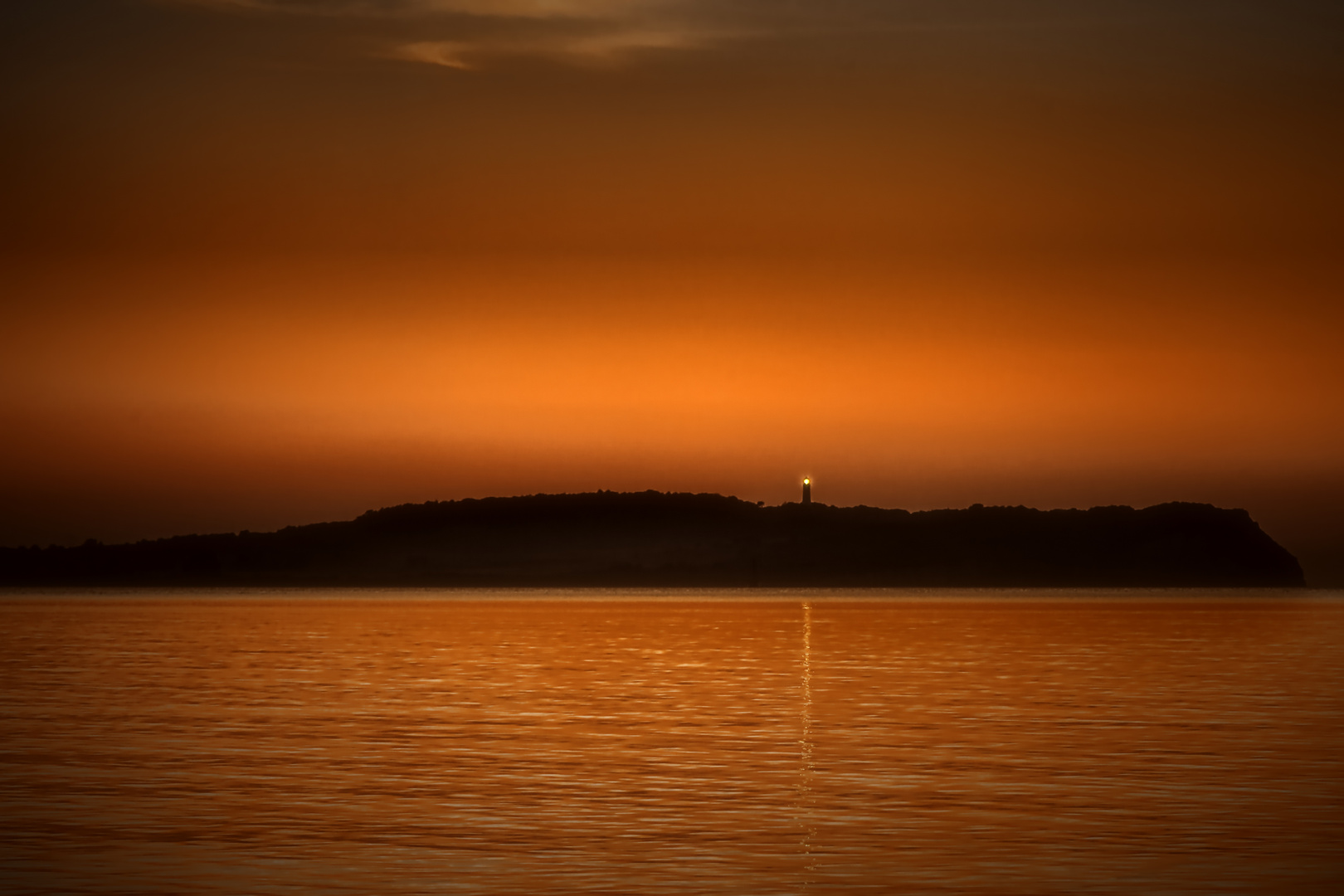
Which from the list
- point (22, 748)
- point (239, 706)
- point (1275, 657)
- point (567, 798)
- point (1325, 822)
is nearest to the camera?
point (1325, 822)

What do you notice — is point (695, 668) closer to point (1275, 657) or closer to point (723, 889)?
point (1275, 657)

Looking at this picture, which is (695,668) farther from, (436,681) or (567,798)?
(567,798)

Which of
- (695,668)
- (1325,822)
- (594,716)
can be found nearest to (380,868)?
(1325,822)

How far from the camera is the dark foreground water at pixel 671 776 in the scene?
22.8m

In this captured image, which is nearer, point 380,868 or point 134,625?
point 380,868

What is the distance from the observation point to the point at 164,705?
46.5 m

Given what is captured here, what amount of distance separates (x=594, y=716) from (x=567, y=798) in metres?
14.1

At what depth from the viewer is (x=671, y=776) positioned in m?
31.8

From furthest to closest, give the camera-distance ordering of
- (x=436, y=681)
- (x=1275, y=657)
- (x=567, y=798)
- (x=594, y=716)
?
(x=1275, y=657)
(x=436, y=681)
(x=594, y=716)
(x=567, y=798)

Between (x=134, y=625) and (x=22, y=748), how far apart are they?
84774mm

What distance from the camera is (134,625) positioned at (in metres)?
117

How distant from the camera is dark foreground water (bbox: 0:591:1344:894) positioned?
22.8 metres

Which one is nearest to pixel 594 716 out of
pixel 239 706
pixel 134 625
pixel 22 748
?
pixel 239 706

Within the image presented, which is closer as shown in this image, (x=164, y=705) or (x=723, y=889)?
(x=723, y=889)
